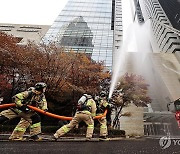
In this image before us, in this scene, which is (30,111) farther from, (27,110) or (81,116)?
(81,116)

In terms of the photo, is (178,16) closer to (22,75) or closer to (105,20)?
(105,20)

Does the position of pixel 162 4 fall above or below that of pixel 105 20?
above

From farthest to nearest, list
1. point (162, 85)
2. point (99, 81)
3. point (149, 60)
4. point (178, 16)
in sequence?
point (178, 16)
point (149, 60)
point (162, 85)
point (99, 81)

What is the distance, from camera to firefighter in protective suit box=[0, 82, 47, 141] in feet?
20.0

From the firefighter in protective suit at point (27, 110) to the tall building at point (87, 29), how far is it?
2898 cm

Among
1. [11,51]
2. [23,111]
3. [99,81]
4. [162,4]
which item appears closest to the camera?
[23,111]

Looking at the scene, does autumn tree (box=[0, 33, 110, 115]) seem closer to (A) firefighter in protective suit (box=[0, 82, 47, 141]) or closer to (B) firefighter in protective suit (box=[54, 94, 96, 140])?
(B) firefighter in protective suit (box=[54, 94, 96, 140])

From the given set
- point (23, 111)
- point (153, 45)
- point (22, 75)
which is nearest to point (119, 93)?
point (22, 75)

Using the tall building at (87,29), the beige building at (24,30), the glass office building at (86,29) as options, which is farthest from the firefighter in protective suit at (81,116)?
the beige building at (24,30)

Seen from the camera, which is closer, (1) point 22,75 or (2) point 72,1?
(1) point 22,75

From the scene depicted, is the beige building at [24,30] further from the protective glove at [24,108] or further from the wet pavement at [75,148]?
the wet pavement at [75,148]

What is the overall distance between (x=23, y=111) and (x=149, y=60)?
47694mm

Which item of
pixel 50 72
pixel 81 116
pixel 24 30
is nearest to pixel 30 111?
pixel 81 116

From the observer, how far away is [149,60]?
5162cm
